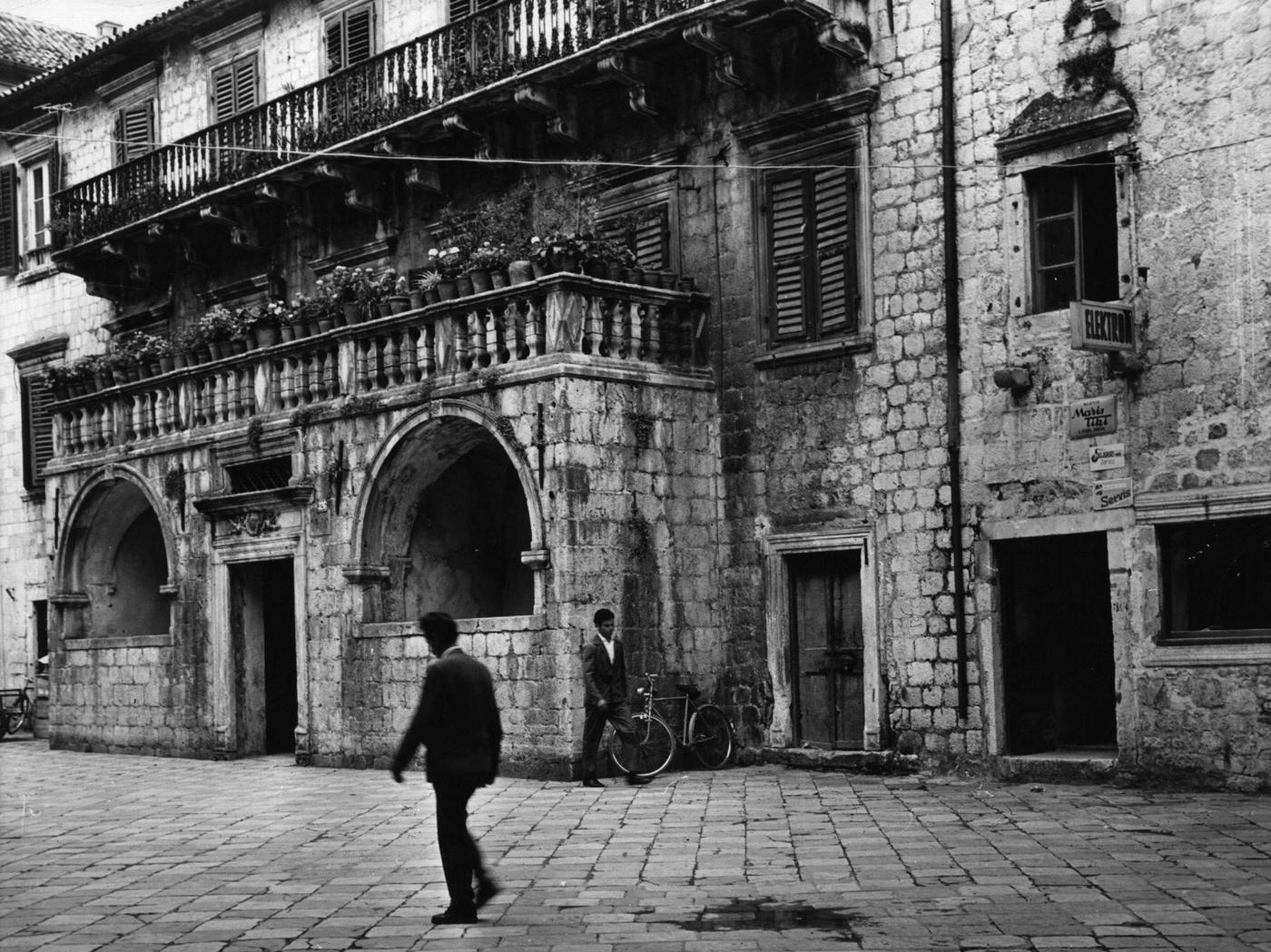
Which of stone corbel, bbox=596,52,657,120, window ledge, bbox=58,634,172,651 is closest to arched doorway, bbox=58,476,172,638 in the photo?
window ledge, bbox=58,634,172,651

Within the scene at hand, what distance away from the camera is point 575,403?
16.8 meters

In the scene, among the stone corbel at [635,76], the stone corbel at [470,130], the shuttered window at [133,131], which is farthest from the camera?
the shuttered window at [133,131]

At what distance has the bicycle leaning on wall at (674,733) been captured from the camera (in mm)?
16734

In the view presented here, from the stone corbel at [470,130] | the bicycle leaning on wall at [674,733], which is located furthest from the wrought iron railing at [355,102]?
the bicycle leaning on wall at [674,733]

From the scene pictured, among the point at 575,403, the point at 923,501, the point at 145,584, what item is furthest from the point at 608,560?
the point at 145,584

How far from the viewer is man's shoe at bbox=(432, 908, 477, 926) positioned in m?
9.04

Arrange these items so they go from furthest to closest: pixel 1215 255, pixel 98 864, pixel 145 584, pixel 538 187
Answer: pixel 145 584, pixel 538 187, pixel 1215 255, pixel 98 864

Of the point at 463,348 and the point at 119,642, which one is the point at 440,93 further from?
the point at 119,642

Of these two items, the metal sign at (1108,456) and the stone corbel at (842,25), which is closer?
the metal sign at (1108,456)

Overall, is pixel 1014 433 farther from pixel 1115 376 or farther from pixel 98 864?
pixel 98 864

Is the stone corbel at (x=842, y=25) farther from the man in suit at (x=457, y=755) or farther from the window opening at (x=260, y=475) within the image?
the man in suit at (x=457, y=755)

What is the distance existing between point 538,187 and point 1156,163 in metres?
8.08

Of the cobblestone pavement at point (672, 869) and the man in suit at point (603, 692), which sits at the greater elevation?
the man in suit at point (603, 692)

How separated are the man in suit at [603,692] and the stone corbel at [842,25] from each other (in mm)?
6097
